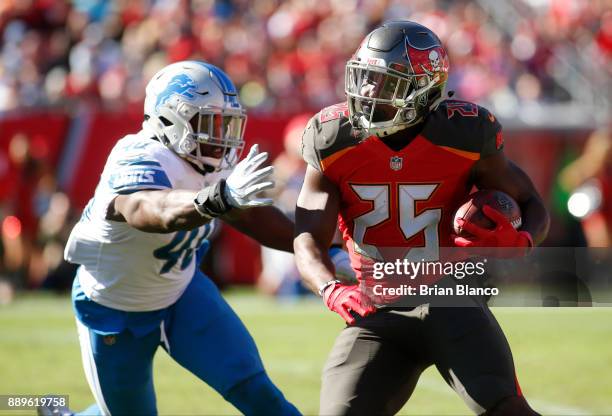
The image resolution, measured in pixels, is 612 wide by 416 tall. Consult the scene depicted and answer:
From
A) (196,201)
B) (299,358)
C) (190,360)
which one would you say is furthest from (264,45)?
(196,201)

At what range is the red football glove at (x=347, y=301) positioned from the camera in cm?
351

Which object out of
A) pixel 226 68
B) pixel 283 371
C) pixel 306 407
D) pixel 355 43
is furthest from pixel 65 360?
pixel 355 43

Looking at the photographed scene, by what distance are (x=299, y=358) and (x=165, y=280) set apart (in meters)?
3.22

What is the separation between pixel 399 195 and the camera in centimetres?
384

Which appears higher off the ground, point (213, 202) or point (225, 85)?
point (225, 85)

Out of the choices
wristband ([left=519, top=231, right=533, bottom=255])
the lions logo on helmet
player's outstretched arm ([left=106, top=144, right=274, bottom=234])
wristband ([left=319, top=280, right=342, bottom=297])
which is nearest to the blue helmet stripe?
the lions logo on helmet

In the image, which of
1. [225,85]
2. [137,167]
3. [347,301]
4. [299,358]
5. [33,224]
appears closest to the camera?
[347,301]

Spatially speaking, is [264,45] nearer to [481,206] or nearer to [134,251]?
[134,251]

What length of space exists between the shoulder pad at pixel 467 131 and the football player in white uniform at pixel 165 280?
2.97 feet

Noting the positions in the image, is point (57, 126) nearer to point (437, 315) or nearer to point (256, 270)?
point (256, 270)

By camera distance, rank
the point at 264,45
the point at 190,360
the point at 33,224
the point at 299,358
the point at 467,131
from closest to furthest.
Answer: the point at 467,131, the point at 190,360, the point at 299,358, the point at 33,224, the point at 264,45

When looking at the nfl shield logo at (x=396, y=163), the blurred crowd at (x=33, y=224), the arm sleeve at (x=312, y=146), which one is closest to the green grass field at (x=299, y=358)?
the blurred crowd at (x=33, y=224)

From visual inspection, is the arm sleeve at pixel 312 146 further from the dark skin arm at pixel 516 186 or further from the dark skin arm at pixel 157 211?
the dark skin arm at pixel 516 186

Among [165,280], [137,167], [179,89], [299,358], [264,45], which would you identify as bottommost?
[299,358]
